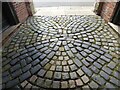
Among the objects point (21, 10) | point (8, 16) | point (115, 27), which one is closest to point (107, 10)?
point (115, 27)

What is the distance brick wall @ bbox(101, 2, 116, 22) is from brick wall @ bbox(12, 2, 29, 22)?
311 cm

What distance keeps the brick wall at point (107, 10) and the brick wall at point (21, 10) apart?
3.11 metres

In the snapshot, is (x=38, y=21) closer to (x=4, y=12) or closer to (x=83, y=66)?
(x=4, y=12)

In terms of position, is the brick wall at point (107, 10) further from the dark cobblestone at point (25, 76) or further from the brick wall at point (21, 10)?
the dark cobblestone at point (25, 76)

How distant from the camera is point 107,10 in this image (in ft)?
12.8

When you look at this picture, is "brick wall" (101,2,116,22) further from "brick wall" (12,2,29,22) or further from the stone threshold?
"brick wall" (12,2,29,22)

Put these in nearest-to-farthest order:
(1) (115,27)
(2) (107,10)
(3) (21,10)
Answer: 1. (1) (115,27)
2. (2) (107,10)
3. (3) (21,10)

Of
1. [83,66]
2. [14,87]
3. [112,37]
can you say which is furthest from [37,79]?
[112,37]

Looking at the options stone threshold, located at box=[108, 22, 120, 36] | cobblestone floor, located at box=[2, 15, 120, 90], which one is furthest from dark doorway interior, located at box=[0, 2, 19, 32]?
stone threshold, located at box=[108, 22, 120, 36]

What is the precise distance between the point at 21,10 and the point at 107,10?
3170 mm

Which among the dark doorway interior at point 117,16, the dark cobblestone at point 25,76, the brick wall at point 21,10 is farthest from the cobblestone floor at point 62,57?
the brick wall at point 21,10

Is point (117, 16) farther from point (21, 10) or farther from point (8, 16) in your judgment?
point (8, 16)

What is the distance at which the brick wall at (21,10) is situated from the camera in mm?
3689

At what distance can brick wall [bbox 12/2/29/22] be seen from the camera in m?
3.69
